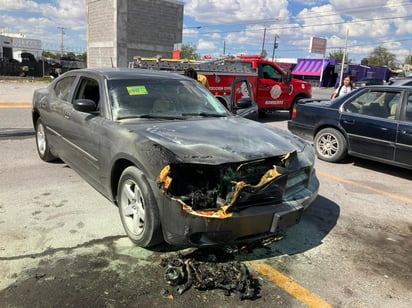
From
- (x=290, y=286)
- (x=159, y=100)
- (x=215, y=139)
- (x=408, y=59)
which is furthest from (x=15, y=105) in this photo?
(x=408, y=59)

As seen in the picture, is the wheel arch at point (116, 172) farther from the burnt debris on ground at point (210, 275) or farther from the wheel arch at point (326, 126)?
the wheel arch at point (326, 126)

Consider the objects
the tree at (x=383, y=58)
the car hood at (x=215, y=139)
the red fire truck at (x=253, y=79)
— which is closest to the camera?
the car hood at (x=215, y=139)

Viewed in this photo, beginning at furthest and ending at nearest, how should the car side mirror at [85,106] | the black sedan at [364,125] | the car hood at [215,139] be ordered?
the black sedan at [364,125] < the car side mirror at [85,106] < the car hood at [215,139]

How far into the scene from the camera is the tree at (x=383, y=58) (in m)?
81.2

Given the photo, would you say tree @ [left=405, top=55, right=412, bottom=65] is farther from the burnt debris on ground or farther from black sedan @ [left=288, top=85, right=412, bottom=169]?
the burnt debris on ground

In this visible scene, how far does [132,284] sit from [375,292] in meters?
1.98

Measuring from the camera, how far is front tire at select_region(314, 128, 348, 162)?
685cm

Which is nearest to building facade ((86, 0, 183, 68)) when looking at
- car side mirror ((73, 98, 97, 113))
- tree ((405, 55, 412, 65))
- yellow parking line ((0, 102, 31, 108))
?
yellow parking line ((0, 102, 31, 108))

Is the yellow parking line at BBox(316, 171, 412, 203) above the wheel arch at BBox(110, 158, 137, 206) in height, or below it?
below

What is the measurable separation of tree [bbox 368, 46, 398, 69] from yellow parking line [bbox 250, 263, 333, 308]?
88647mm

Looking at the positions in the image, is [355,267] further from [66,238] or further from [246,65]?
[246,65]

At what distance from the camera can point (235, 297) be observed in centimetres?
276

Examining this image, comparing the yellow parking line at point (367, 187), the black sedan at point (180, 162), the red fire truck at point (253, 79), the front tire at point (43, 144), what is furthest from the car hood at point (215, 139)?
the red fire truck at point (253, 79)

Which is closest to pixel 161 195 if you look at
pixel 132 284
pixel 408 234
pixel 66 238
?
pixel 132 284
